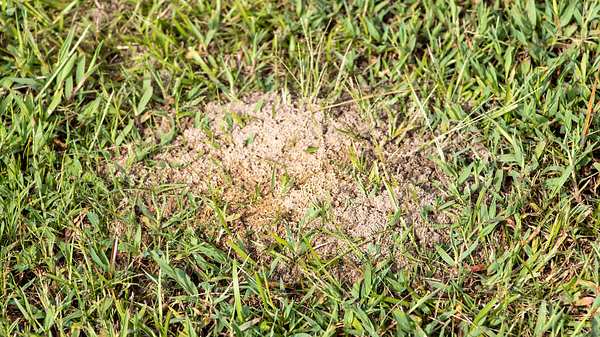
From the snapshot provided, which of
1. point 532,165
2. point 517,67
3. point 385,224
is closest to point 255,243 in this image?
point 385,224

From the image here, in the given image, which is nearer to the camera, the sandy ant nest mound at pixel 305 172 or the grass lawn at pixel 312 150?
the grass lawn at pixel 312 150

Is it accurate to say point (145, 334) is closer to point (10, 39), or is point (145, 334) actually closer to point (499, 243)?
point (499, 243)

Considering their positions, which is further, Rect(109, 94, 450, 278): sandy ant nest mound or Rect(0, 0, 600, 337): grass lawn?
Rect(109, 94, 450, 278): sandy ant nest mound
